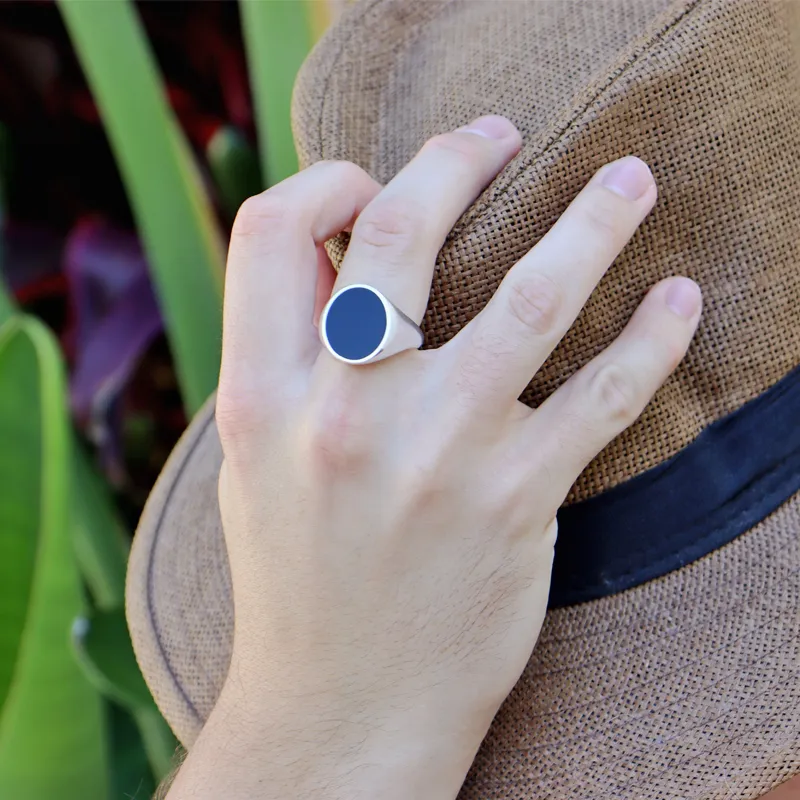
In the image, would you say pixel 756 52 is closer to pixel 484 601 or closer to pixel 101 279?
pixel 484 601

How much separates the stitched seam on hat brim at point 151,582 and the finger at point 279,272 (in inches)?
10.2

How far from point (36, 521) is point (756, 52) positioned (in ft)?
2.24

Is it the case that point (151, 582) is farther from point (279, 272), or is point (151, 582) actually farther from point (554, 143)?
point (554, 143)

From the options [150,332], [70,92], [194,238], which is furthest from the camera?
[70,92]

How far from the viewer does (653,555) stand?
1.57 ft

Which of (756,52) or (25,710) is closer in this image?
(756,52)

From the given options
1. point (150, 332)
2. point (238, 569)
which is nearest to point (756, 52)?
point (238, 569)

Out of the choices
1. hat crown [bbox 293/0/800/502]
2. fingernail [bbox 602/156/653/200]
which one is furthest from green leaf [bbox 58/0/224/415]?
fingernail [bbox 602/156/653/200]

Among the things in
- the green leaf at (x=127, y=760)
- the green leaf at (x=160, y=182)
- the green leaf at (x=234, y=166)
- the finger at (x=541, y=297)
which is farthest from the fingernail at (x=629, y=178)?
the green leaf at (x=127, y=760)

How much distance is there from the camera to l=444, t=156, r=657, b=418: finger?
40cm

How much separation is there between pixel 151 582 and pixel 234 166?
621 millimetres

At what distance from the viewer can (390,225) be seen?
0.41 m

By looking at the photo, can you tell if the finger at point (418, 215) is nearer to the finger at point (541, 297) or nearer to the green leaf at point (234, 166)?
the finger at point (541, 297)

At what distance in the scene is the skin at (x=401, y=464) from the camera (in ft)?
1.34
